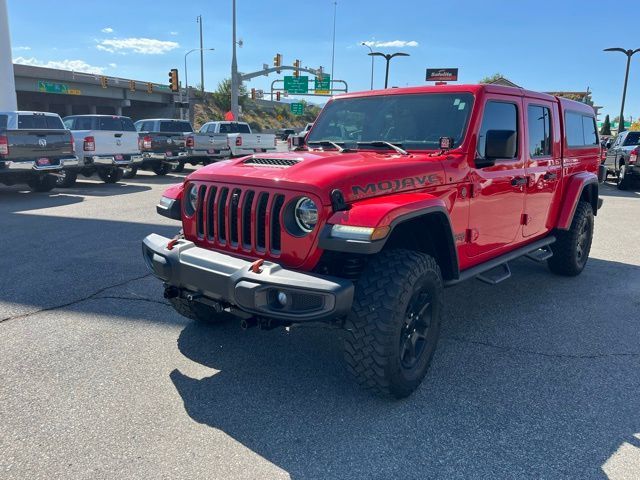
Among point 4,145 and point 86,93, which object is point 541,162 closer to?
point 4,145

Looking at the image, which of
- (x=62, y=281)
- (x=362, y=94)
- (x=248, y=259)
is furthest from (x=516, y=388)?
(x=62, y=281)

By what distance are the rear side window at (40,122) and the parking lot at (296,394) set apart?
7700 mm

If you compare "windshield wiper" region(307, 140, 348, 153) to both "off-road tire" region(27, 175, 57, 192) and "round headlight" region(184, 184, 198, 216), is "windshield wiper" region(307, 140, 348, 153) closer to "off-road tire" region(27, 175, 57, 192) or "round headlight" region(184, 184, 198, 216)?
"round headlight" region(184, 184, 198, 216)

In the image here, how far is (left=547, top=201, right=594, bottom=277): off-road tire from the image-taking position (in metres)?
5.82

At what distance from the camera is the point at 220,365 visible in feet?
12.1

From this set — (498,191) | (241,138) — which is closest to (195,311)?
(498,191)

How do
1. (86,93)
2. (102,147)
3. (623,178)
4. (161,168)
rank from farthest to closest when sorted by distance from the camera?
(86,93)
(161,168)
(623,178)
(102,147)

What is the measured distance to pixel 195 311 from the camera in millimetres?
4082

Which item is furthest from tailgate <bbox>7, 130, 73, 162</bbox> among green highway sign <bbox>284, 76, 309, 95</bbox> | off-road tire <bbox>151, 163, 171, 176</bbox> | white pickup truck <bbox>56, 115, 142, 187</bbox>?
green highway sign <bbox>284, 76, 309, 95</bbox>

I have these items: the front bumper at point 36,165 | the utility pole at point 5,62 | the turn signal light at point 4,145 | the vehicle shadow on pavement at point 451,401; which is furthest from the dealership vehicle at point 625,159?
the utility pole at point 5,62

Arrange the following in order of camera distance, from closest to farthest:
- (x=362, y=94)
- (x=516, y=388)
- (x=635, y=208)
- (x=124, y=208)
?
1. (x=516, y=388)
2. (x=362, y=94)
3. (x=124, y=208)
4. (x=635, y=208)

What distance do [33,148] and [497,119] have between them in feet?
35.7

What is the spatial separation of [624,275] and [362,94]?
3923 mm

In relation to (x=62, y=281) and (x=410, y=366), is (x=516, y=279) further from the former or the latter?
Answer: (x=62, y=281)
